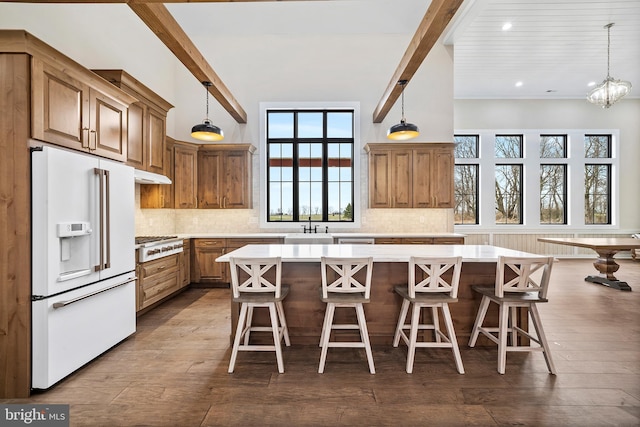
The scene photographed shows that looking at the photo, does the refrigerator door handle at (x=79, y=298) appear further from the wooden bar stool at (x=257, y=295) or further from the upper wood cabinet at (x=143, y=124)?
the upper wood cabinet at (x=143, y=124)

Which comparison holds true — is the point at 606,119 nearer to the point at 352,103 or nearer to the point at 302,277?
the point at 352,103

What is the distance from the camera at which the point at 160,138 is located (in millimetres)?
4504

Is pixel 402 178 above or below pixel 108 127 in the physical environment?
below

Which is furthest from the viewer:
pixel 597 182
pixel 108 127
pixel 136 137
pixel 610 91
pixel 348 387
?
pixel 597 182

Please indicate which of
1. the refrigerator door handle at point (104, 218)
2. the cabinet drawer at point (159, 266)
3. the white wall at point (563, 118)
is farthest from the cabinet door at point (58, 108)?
the white wall at point (563, 118)

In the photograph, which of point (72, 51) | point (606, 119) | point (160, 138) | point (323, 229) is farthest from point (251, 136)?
point (606, 119)

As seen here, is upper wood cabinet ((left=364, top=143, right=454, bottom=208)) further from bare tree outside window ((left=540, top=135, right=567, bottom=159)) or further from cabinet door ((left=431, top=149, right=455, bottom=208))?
bare tree outside window ((left=540, top=135, right=567, bottom=159))

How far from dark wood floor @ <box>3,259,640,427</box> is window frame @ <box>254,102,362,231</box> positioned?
9.64 feet

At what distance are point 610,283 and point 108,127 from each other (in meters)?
7.45

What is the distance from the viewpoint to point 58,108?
232cm

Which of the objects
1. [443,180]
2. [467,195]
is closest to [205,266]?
[443,180]

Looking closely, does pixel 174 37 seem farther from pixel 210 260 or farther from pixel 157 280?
pixel 210 260

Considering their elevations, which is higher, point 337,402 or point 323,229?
point 323,229

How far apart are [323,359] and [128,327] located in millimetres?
1991
